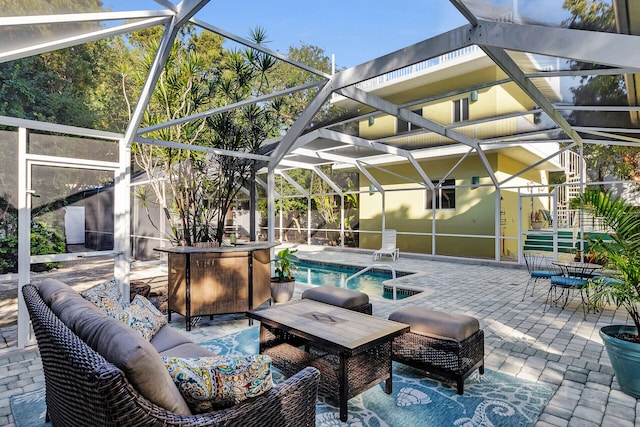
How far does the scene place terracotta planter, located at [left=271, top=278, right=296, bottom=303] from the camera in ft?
20.0

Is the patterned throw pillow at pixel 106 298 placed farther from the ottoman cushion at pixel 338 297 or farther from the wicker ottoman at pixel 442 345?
the wicker ottoman at pixel 442 345

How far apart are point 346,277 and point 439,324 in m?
6.77

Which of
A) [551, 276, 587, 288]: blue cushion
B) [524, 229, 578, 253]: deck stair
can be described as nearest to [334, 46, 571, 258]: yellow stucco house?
[524, 229, 578, 253]: deck stair

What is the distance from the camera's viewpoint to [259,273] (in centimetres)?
531

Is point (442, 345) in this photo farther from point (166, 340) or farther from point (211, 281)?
point (211, 281)

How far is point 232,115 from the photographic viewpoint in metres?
6.75

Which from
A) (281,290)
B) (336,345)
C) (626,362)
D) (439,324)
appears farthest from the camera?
(281,290)

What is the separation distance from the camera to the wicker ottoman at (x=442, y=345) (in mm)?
3080

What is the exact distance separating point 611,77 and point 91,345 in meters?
6.14

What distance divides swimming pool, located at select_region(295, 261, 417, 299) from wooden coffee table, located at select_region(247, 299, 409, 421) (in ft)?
14.4

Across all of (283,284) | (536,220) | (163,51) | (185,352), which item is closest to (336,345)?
(185,352)

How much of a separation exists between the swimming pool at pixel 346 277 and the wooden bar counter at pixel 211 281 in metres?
3.71

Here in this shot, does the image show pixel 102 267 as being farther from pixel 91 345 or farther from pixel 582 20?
pixel 582 20

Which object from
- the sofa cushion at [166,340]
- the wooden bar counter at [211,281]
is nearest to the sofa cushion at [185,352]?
the sofa cushion at [166,340]
